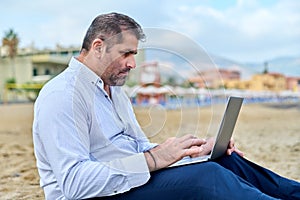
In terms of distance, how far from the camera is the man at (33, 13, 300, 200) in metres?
1.21

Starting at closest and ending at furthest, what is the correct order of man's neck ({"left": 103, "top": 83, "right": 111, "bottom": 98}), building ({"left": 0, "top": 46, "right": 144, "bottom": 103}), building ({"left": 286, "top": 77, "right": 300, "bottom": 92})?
man's neck ({"left": 103, "top": 83, "right": 111, "bottom": 98}) < building ({"left": 286, "top": 77, "right": 300, "bottom": 92}) < building ({"left": 0, "top": 46, "right": 144, "bottom": 103})

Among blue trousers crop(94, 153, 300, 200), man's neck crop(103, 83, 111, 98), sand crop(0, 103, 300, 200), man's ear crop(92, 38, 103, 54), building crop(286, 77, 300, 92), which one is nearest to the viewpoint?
blue trousers crop(94, 153, 300, 200)

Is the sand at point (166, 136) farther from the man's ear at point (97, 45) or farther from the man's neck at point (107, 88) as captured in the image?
the man's ear at point (97, 45)

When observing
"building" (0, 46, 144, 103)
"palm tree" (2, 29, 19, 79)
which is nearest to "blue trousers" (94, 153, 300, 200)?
"building" (0, 46, 144, 103)

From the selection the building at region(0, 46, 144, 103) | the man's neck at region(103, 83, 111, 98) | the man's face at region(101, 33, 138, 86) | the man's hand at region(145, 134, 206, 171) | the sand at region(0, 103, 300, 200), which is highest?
the man's face at region(101, 33, 138, 86)

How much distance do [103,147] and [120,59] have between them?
0.28 metres

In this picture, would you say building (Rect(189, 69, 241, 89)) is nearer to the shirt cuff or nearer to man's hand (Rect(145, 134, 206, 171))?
man's hand (Rect(145, 134, 206, 171))

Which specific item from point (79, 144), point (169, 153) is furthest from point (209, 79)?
point (79, 144)

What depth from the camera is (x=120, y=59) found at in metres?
1.38

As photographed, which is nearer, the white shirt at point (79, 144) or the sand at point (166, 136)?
the white shirt at point (79, 144)

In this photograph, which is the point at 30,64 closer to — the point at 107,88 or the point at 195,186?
the point at 107,88

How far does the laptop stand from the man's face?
342 millimetres

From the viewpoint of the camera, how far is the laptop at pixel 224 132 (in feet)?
4.70

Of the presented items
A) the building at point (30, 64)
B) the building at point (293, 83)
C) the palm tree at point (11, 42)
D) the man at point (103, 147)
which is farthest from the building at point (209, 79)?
the palm tree at point (11, 42)
